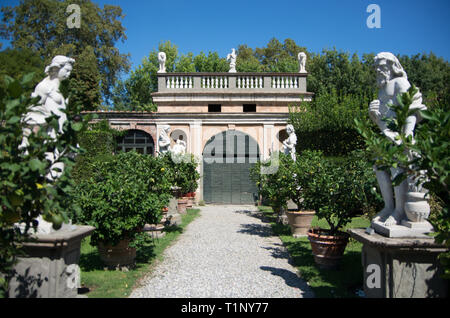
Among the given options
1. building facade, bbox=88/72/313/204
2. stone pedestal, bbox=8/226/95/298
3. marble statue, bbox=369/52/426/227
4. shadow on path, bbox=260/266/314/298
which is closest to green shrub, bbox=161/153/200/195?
building facade, bbox=88/72/313/204

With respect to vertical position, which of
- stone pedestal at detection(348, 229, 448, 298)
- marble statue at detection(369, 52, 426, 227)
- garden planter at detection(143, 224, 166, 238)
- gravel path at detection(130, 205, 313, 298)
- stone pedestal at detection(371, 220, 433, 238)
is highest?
marble statue at detection(369, 52, 426, 227)

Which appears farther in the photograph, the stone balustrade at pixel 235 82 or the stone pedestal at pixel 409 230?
the stone balustrade at pixel 235 82

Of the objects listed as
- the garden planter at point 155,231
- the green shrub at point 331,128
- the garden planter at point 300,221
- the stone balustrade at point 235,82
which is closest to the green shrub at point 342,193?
the garden planter at point 300,221

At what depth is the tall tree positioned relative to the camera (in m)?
22.7

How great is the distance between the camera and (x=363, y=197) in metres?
5.57

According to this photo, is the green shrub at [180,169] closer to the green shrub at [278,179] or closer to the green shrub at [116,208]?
the green shrub at [278,179]

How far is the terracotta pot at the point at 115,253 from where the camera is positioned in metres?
5.38

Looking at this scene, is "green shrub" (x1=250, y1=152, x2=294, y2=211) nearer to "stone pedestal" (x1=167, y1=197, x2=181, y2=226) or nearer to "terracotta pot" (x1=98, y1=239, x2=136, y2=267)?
"stone pedestal" (x1=167, y1=197, x2=181, y2=226)

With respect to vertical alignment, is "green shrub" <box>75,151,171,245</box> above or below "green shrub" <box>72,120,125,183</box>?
below

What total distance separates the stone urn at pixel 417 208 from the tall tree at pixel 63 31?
74.6ft

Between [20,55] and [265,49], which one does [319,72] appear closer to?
[265,49]

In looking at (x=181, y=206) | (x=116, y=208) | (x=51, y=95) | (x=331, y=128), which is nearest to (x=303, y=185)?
(x=116, y=208)

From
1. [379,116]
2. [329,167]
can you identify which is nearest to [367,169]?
[329,167]
